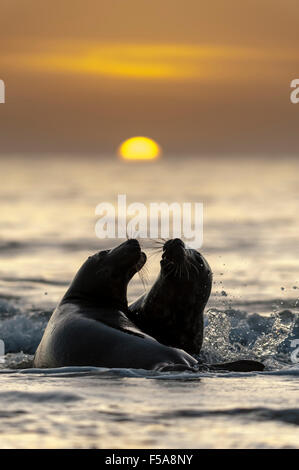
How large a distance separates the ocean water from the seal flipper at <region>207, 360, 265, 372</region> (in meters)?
0.15

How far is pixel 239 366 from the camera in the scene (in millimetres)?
11711

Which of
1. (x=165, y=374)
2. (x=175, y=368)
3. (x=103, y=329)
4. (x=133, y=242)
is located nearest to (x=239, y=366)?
(x=175, y=368)

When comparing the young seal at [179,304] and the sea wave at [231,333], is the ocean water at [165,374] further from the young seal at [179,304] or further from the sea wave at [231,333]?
the young seal at [179,304]

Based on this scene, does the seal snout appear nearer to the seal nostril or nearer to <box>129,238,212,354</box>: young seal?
<box>129,238,212,354</box>: young seal

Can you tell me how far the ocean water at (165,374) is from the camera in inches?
361

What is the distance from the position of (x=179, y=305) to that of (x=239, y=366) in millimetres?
1785

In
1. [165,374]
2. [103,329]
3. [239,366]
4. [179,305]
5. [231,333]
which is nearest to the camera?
[165,374]

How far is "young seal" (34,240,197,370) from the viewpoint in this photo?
11.6 m

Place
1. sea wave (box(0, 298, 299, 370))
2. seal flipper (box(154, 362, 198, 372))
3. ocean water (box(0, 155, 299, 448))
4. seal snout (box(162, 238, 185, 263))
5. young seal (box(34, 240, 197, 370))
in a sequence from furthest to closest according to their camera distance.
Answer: sea wave (box(0, 298, 299, 370)) < seal snout (box(162, 238, 185, 263)) < young seal (box(34, 240, 197, 370)) < seal flipper (box(154, 362, 198, 372)) < ocean water (box(0, 155, 299, 448))

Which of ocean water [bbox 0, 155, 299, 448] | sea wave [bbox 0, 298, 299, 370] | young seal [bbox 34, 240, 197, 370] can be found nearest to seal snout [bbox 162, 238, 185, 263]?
ocean water [bbox 0, 155, 299, 448]

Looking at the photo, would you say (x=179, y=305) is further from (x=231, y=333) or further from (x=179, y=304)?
(x=231, y=333)

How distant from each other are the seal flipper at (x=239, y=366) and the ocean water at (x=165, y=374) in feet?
0.49

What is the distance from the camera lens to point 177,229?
28.8m

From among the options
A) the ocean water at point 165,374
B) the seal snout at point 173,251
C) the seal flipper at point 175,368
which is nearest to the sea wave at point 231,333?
the ocean water at point 165,374
